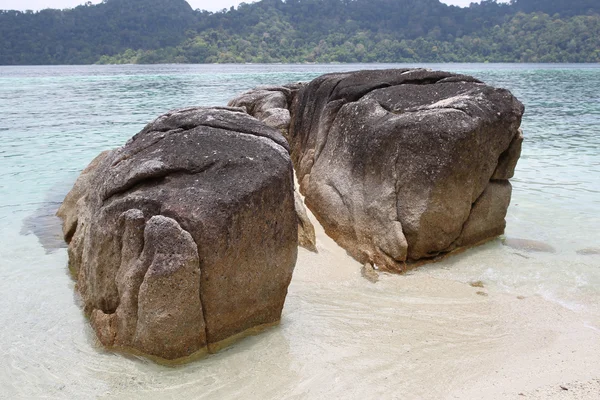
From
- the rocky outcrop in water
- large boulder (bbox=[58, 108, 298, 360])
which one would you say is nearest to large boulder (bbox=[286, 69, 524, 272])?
the rocky outcrop in water

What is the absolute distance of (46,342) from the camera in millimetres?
4680

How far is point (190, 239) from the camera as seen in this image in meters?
4.08

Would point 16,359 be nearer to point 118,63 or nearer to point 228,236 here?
point 228,236

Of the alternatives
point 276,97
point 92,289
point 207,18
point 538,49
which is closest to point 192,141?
point 92,289

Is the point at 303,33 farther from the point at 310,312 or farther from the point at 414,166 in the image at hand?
the point at 310,312

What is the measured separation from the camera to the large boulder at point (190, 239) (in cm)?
411

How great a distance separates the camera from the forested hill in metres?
98.0

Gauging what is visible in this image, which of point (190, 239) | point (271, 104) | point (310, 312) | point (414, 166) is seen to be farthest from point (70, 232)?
point (271, 104)

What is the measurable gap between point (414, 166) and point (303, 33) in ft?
355

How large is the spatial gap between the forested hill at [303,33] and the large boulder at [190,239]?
9566 centimetres

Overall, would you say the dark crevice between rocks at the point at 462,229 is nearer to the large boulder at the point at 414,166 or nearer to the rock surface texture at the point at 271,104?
the large boulder at the point at 414,166

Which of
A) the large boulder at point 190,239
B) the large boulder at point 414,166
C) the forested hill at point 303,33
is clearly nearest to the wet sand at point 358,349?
the large boulder at point 190,239

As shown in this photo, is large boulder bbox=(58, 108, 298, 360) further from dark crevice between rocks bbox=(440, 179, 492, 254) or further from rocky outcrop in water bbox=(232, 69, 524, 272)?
dark crevice between rocks bbox=(440, 179, 492, 254)

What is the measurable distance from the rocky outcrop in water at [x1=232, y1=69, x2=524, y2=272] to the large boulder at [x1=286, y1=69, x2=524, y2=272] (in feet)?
0.04
